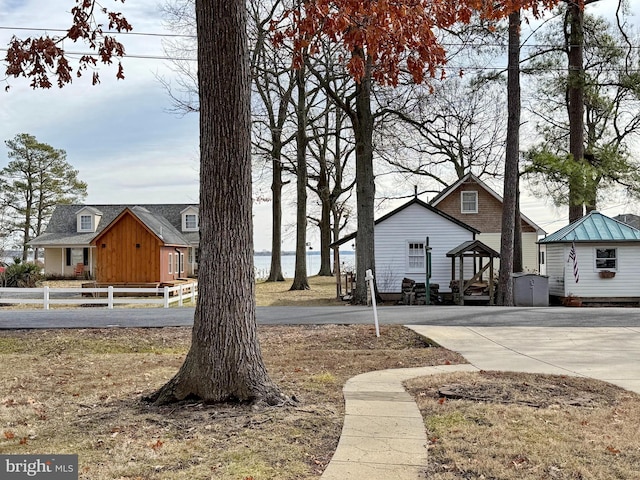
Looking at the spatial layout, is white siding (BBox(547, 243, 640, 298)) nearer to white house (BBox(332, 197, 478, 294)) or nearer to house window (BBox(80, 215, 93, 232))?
white house (BBox(332, 197, 478, 294))

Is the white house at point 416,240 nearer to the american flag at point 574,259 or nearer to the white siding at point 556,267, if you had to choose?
the white siding at point 556,267

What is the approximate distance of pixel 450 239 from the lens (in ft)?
82.1

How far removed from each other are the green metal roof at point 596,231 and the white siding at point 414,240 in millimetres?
3575

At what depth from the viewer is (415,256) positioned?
985 inches

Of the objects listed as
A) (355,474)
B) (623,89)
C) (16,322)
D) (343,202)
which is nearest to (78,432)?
(355,474)

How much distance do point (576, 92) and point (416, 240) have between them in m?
9.41

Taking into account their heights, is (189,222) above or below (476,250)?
above

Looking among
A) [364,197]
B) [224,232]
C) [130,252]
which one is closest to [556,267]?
[364,197]

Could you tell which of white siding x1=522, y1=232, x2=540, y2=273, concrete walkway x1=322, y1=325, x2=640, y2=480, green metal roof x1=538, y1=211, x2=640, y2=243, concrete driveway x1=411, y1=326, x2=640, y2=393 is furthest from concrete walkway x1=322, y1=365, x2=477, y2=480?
white siding x1=522, y1=232, x2=540, y2=273

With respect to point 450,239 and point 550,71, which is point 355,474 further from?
point 550,71

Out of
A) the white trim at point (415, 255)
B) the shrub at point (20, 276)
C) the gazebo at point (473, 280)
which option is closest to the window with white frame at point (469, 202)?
the white trim at point (415, 255)

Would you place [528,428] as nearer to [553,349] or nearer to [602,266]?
Answer: [553,349]

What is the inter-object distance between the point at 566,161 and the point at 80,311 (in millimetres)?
18324

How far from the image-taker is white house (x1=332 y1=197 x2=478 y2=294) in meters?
24.9
